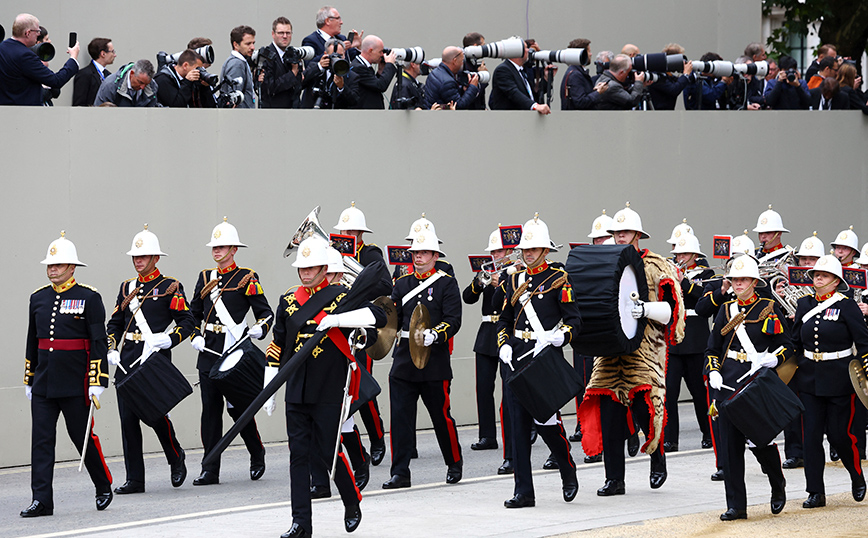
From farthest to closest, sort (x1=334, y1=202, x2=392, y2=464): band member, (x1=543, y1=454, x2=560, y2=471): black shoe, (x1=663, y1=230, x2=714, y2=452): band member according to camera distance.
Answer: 1. (x1=663, y1=230, x2=714, y2=452): band member
2. (x1=334, y1=202, x2=392, y2=464): band member
3. (x1=543, y1=454, x2=560, y2=471): black shoe

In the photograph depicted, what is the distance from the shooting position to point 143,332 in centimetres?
1107

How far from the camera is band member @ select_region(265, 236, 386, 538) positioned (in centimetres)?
881

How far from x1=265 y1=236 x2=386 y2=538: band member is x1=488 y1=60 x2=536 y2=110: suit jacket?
6.90 meters

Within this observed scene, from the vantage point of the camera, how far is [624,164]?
16312 mm

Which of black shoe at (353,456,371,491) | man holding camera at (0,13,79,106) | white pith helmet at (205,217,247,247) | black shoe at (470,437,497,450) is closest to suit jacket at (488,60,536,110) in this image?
black shoe at (470,437,497,450)

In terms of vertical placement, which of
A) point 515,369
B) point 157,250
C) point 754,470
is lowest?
point 754,470

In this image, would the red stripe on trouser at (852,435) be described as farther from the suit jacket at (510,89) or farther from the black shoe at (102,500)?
the suit jacket at (510,89)

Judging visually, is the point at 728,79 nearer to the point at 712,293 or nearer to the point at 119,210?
the point at 712,293

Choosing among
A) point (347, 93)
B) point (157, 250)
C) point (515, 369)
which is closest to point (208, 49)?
point (347, 93)

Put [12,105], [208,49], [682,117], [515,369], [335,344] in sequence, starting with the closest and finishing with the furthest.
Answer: [335,344] → [515,369] → [12,105] → [208,49] → [682,117]

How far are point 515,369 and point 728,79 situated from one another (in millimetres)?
8764

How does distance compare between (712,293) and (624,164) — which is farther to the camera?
(624,164)

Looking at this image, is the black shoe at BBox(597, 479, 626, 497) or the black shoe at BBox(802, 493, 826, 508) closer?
the black shoe at BBox(802, 493, 826, 508)

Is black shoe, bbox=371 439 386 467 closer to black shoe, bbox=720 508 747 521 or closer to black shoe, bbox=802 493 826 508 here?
black shoe, bbox=720 508 747 521
